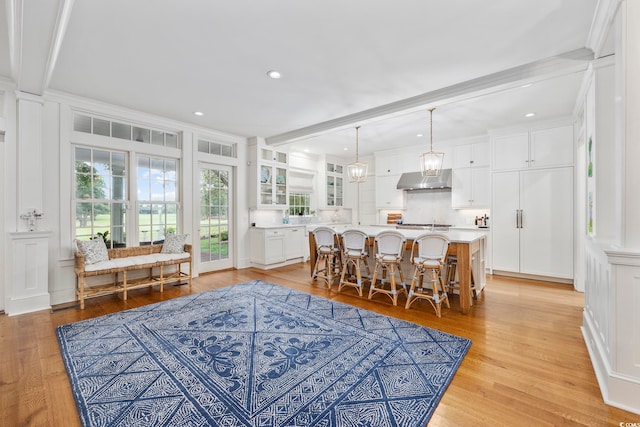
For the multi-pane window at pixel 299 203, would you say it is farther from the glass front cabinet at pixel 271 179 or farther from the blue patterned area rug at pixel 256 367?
the blue patterned area rug at pixel 256 367

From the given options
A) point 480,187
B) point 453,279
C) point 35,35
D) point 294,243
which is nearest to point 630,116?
point 453,279

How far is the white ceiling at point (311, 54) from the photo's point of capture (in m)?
2.26

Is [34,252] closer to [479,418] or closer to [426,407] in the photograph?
[426,407]

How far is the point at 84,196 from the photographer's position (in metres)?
Result: 4.21

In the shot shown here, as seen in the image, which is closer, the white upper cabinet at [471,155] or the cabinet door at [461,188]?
the white upper cabinet at [471,155]

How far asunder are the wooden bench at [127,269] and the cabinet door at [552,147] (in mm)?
6222

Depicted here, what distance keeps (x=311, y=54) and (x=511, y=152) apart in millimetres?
4341

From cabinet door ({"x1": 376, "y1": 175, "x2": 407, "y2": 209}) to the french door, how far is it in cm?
370

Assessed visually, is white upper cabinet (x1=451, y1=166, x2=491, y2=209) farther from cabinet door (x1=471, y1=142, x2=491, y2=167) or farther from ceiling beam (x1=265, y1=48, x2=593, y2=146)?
ceiling beam (x1=265, y1=48, x2=593, y2=146)

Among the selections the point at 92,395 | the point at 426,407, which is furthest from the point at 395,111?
the point at 92,395

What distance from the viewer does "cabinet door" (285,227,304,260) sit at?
6.49 metres

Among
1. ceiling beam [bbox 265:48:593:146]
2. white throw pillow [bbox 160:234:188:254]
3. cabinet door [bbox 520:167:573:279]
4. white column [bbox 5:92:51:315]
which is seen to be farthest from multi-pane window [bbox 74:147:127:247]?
cabinet door [bbox 520:167:573:279]

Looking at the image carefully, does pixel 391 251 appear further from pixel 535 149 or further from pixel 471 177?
pixel 535 149

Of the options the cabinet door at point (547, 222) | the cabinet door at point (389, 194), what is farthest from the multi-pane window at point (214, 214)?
the cabinet door at point (547, 222)
